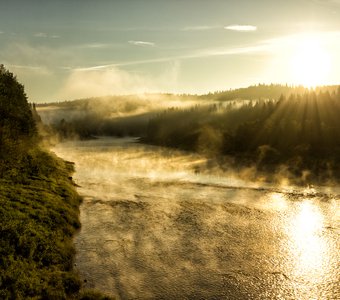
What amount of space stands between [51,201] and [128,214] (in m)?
9.79

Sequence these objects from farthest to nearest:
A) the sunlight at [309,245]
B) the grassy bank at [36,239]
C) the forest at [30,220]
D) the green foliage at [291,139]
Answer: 1. the green foliage at [291,139]
2. the sunlight at [309,245]
3. the forest at [30,220]
4. the grassy bank at [36,239]

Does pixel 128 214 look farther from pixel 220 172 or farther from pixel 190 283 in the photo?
pixel 220 172

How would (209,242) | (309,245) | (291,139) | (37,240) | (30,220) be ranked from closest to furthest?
(37,240), (30,220), (209,242), (309,245), (291,139)

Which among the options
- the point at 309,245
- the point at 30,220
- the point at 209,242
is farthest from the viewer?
the point at 309,245

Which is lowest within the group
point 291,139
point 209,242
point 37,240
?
point 209,242

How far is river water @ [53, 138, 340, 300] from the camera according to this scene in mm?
30812

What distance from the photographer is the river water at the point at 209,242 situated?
3081 cm

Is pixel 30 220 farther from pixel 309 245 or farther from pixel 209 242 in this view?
pixel 309 245

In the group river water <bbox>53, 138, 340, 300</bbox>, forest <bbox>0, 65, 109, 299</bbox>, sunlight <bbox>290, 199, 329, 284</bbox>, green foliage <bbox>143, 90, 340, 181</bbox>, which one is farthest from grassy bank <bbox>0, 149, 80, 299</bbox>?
green foliage <bbox>143, 90, 340, 181</bbox>

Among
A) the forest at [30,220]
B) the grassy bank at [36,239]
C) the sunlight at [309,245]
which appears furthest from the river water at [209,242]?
the forest at [30,220]

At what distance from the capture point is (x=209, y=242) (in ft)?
136

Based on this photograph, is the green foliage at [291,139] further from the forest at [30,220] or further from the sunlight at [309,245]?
the forest at [30,220]

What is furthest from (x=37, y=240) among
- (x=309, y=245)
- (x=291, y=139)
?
(x=291, y=139)

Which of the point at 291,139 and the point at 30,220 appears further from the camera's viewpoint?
the point at 291,139
